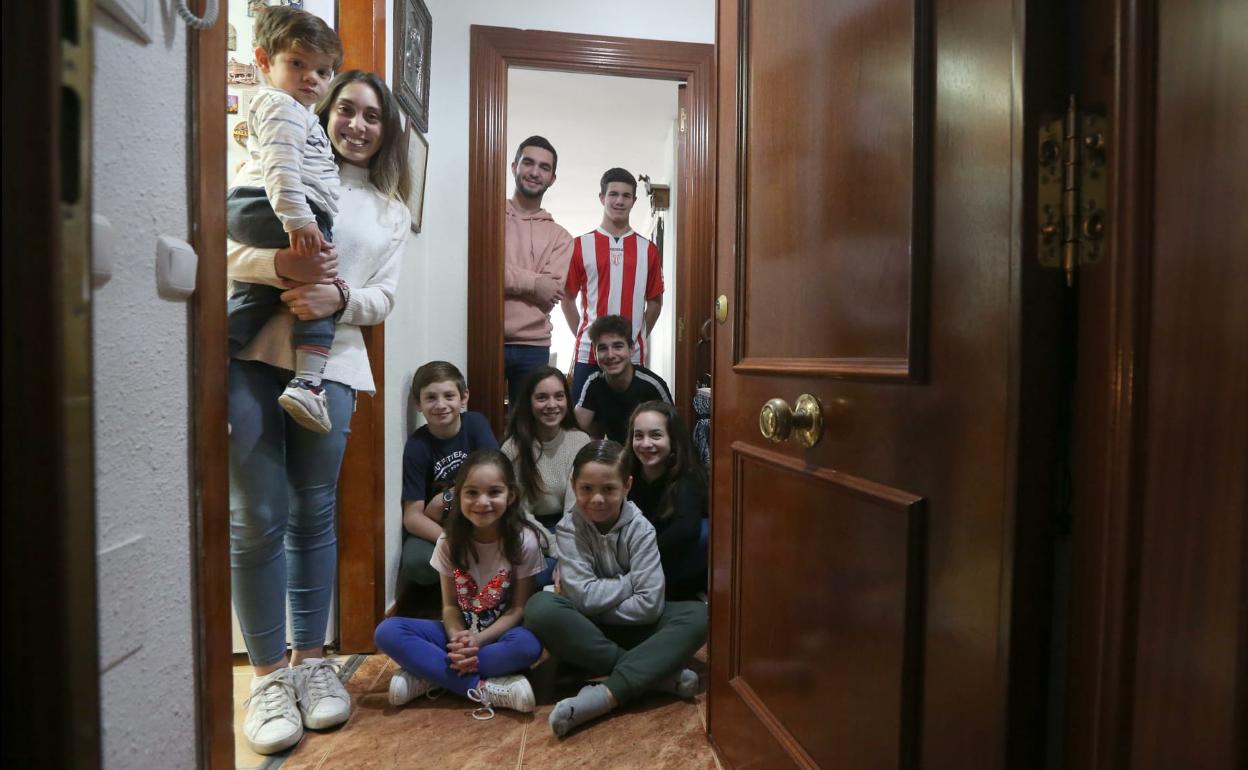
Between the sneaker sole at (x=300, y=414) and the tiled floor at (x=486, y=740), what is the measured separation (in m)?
0.63

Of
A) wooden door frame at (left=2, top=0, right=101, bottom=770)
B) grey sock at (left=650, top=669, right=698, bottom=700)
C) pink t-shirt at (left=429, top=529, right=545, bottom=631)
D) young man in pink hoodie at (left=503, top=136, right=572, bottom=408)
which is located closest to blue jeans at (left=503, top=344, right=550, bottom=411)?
young man in pink hoodie at (left=503, top=136, right=572, bottom=408)

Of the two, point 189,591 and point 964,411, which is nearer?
point 964,411

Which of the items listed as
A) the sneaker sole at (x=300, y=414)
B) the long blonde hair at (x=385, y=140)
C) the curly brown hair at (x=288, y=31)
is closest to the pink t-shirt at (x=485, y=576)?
the sneaker sole at (x=300, y=414)

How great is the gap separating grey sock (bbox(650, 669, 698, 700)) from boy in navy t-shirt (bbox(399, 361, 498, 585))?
2.46 ft

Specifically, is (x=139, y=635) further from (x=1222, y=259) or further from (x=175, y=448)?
(x=1222, y=259)

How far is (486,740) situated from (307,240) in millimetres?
1033

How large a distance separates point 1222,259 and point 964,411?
0.22 m

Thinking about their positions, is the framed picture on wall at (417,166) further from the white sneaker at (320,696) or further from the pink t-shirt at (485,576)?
the white sneaker at (320,696)

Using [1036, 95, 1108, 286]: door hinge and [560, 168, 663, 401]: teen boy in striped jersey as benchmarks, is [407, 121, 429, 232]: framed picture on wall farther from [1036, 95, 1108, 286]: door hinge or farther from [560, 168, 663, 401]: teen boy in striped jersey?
[1036, 95, 1108, 286]: door hinge

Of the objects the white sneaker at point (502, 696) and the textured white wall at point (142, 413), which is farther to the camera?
the white sneaker at point (502, 696)

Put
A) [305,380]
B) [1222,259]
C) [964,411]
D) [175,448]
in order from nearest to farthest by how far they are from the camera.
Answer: [1222,259], [964,411], [175,448], [305,380]

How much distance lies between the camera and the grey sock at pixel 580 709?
1.26 m

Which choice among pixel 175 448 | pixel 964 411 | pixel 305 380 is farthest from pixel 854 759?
pixel 305 380

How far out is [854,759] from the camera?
28.5 inches
